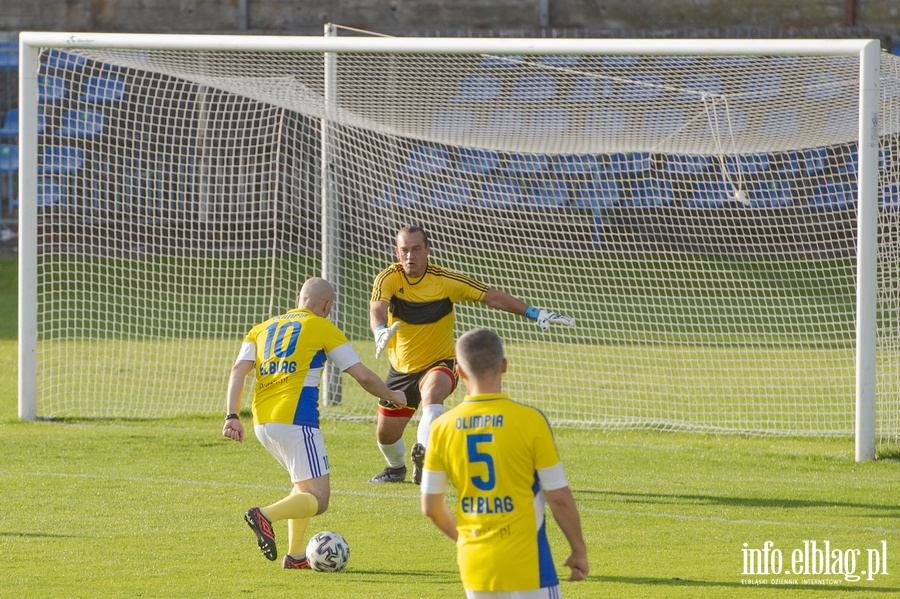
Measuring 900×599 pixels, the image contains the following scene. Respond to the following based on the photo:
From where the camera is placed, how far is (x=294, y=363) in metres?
6.62

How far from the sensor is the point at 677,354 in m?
15.9

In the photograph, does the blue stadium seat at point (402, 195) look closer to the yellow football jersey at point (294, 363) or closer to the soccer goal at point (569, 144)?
the soccer goal at point (569, 144)

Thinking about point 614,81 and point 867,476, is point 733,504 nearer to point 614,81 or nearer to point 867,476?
point 867,476

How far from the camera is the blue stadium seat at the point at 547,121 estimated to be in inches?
512

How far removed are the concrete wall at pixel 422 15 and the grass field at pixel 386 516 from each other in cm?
1638

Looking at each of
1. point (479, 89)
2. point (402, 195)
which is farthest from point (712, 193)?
point (479, 89)

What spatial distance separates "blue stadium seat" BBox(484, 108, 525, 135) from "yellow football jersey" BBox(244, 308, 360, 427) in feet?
24.7

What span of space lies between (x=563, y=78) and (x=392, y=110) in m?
1.86

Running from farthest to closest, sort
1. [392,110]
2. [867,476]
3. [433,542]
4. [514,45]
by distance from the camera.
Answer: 1. [392,110]
2. [514,45]
3. [867,476]
4. [433,542]

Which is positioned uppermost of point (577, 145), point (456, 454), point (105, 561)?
point (577, 145)

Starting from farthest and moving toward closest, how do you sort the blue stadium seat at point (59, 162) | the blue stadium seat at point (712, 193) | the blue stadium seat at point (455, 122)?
1. the blue stadium seat at point (59, 162)
2. the blue stadium seat at point (712, 193)
3. the blue stadium seat at point (455, 122)

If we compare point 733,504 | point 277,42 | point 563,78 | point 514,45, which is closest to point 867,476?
point 733,504

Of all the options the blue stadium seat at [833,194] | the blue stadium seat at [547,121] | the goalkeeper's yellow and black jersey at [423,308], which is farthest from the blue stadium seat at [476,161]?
the goalkeeper's yellow and black jersey at [423,308]

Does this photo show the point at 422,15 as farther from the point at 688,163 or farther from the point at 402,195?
the point at 402,195
